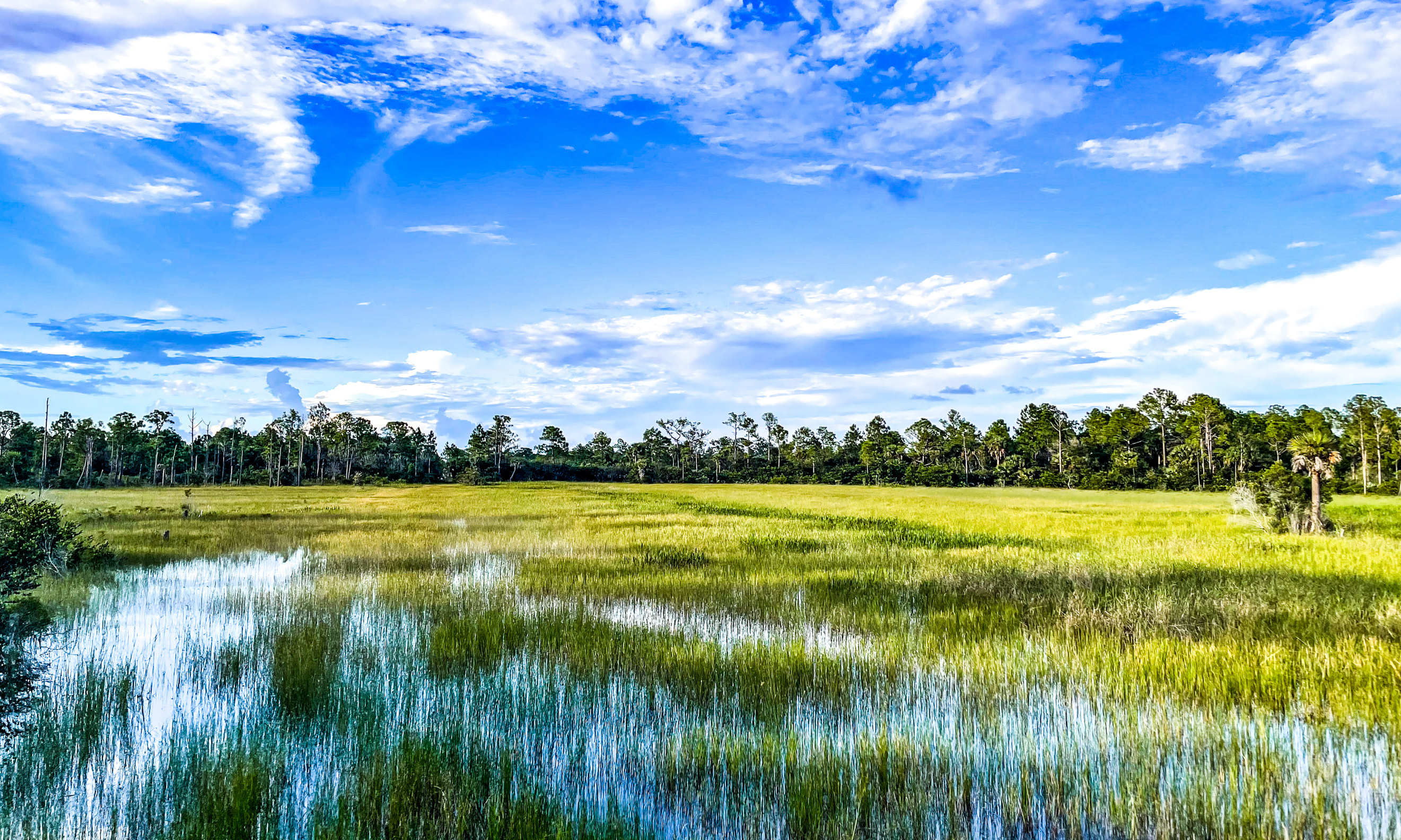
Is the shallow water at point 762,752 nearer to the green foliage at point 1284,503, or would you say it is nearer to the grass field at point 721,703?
the grass field at point 721,703

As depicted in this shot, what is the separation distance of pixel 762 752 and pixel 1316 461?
965 inches

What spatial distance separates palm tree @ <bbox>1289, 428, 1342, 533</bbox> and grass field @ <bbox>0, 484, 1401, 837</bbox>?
9.07 m

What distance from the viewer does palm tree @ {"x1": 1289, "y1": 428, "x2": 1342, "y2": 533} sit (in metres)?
20.9

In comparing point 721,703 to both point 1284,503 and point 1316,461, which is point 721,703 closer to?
point 1316,461

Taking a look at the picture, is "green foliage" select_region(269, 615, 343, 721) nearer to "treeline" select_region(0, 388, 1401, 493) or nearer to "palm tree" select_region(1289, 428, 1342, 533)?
"palm tree" select_region(1289, 428, 1342, 533)

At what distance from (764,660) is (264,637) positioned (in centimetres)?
596

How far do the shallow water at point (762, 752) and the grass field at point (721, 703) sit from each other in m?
0.03

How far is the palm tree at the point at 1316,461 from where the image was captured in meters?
20.9

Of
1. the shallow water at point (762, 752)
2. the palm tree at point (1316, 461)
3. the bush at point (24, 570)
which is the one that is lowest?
the shallow water at point (762, 752)

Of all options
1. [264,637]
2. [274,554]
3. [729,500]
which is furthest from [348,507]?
[264,637]

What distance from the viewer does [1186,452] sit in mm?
83938

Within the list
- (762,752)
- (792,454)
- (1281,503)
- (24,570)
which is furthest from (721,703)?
(792,454)

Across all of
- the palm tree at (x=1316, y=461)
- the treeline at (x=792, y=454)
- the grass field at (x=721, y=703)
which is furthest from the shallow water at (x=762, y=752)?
the treeline at (x=792, y=454)

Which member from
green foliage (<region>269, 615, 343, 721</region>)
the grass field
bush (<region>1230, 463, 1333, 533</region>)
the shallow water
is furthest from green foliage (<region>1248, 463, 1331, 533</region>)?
green foliage (<region>269, 615, 343, 721</region>)
